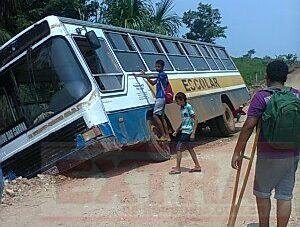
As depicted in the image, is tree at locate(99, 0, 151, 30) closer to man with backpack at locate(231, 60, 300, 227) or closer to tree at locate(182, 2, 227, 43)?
man with backpack at locate(231, 60, 300, 227)

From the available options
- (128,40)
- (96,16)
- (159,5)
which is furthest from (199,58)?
(96,16)

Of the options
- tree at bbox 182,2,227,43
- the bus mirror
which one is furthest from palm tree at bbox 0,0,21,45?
tree at bbox 182,2,227,43

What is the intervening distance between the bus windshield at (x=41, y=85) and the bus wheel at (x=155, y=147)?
1778 millimetres

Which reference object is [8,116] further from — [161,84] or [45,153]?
[161,84]

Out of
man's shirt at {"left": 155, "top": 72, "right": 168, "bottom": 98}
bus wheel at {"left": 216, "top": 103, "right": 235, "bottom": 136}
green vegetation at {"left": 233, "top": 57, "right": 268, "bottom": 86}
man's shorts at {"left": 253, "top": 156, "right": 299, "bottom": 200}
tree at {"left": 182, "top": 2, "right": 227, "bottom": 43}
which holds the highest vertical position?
tree at {"left": 182, "top": 2, "right": 227, "bottom": 43}

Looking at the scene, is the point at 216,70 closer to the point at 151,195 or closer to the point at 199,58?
the point at 199,58

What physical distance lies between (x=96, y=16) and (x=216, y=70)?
795cm

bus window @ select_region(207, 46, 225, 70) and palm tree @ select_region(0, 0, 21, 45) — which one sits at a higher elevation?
palm tree @ select_region(0, 0, 21, 45)

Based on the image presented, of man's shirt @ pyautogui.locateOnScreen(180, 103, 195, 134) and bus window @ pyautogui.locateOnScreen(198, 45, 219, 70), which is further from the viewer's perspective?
bus window @ pyautogui.locateOnScreen(198, 45, 219, 70)

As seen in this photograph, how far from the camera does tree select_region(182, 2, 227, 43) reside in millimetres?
43781

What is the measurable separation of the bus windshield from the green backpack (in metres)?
3.88

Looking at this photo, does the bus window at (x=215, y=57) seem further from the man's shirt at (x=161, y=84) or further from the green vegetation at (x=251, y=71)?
the green vegetation at (x=251, y=71)

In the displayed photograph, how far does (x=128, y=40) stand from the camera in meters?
9.45

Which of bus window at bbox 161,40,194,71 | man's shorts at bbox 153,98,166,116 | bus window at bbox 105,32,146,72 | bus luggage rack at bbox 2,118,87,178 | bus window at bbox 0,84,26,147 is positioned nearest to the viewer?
bus luggage rack at bbox 2,118,87,178
